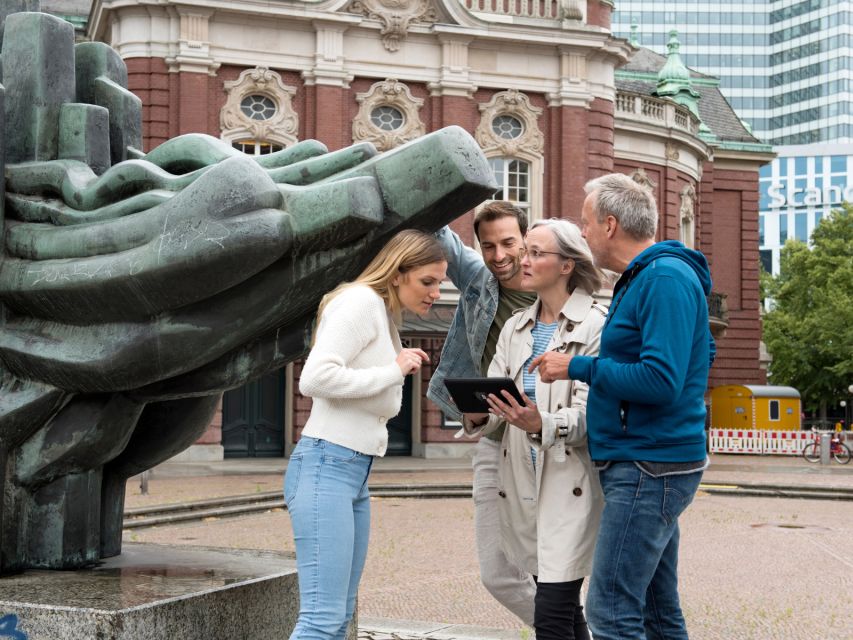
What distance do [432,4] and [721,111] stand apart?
15431 millimetres

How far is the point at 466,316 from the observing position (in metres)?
5.02

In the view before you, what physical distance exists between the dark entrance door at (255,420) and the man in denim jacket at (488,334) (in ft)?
64.5

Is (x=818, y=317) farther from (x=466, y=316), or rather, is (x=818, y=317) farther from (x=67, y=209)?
(x=67, y=209)

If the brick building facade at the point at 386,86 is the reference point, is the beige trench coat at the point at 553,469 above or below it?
below

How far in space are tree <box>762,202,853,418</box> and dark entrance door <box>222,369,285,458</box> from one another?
25.0m

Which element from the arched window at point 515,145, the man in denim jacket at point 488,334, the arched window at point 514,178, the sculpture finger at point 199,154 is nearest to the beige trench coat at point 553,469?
the man in denim jacket at point 488,334

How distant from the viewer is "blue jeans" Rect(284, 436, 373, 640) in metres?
3.83

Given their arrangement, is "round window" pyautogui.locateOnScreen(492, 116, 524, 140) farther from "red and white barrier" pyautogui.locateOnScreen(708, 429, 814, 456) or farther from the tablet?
the tablet

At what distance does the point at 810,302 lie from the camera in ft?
147

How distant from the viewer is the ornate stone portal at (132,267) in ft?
14.5

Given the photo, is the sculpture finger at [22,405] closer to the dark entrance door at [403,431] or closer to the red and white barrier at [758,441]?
the dark entrance door at [403,431]

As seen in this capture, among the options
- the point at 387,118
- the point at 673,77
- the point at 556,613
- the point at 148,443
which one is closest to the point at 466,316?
the point at 556,613

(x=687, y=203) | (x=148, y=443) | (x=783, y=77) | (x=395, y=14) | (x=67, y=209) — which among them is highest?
(x=783, y=77)

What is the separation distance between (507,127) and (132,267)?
21583 millimetres
